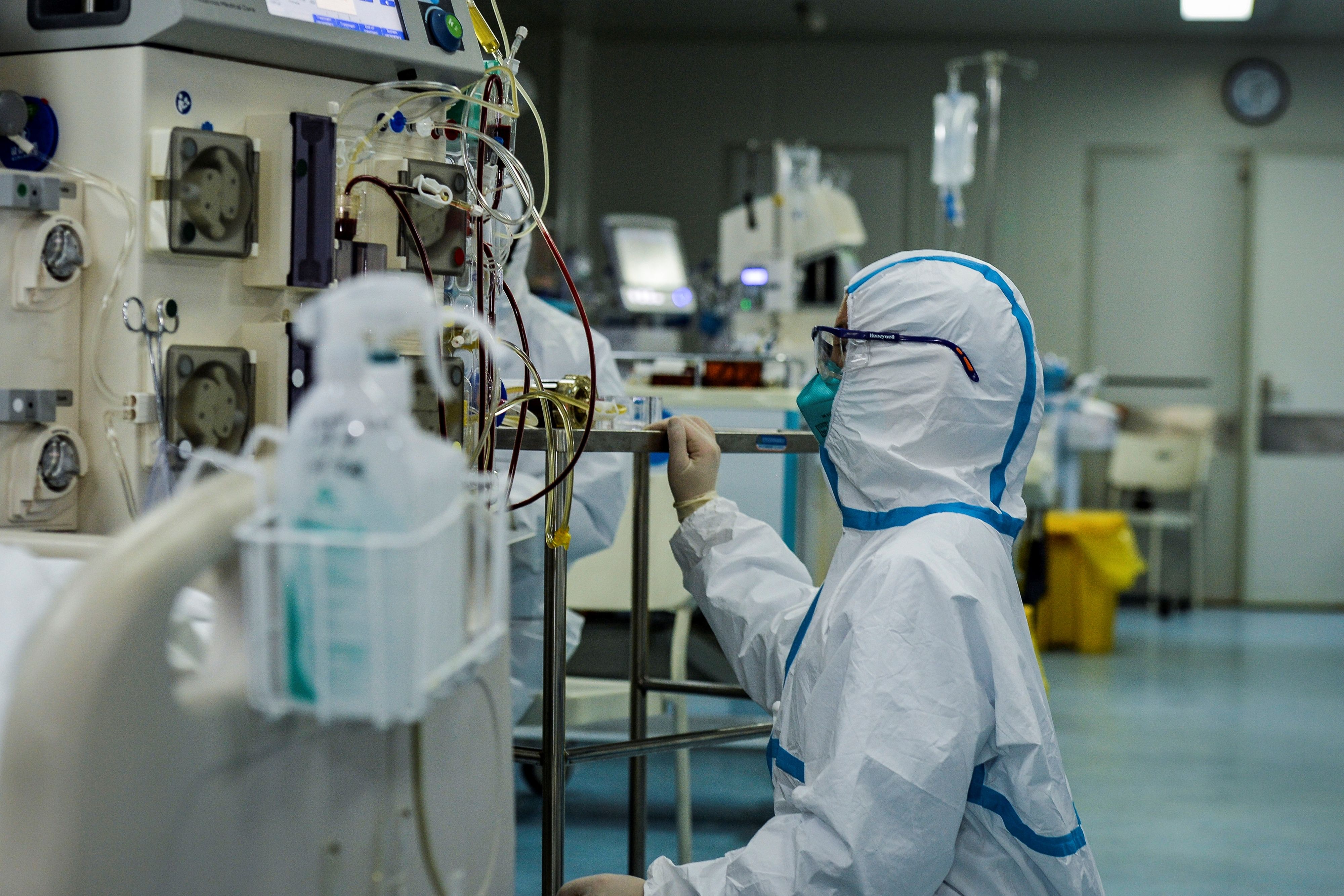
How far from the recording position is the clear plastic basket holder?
26.1 inches

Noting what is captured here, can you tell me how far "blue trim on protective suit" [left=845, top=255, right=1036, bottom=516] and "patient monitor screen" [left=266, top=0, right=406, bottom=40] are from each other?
64 centimetres

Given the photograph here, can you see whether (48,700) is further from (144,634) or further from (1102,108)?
(1102,108)

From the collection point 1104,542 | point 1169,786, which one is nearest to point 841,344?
point 1169,786

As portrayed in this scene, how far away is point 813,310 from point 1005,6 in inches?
117

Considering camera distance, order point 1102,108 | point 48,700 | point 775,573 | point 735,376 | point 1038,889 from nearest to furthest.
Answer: point 48,700 → point 1038,889 → point 775,573 → point 735,376 → point 1102,108

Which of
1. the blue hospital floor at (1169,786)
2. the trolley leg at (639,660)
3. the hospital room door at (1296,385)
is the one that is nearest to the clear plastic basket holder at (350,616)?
the trolley leg at (639,660)

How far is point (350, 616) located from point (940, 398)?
895 mm

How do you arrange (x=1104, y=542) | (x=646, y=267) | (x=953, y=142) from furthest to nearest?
1. (x=1104, y=542)
2. (x=646, y=267)
3. (x=953, y=142)

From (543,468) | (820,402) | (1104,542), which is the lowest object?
(1104,542)

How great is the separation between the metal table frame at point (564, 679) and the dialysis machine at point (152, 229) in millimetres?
423

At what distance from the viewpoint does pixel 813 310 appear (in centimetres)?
473

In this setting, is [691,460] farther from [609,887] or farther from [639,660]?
[639,660]

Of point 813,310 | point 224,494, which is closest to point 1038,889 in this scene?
point 224,494

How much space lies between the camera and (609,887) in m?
1.33
